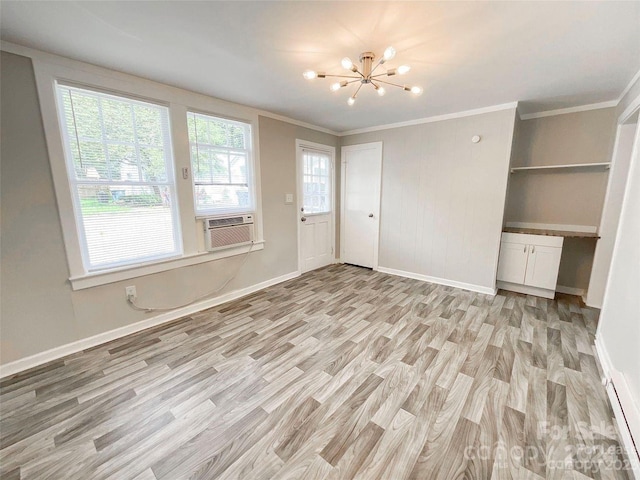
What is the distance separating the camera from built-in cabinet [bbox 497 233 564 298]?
3.29 metres

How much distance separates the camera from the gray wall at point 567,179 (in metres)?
3.27

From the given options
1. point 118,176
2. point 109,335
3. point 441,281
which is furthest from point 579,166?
point 109,335

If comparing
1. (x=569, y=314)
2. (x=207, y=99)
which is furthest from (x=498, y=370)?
(x=207, y=99)

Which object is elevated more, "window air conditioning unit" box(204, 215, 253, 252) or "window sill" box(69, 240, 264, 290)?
"window air conditioning unit" box(204, 215, 253, 252)


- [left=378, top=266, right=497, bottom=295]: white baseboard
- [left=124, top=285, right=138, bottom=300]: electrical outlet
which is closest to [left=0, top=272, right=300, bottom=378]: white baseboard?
[left=124, top=285, right=138, bottom=300]: electrical outlet

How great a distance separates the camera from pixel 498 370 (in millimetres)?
2074

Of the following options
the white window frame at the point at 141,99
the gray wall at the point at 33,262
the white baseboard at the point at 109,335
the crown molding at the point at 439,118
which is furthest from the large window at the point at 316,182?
the gray wall at the point at 33,262

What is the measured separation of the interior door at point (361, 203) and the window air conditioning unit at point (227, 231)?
6.67 feet

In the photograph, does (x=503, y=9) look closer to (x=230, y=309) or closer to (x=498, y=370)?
(x=498, y=370)

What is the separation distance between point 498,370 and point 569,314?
1.71 metres

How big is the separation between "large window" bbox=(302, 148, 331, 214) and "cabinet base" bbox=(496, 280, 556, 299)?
2946 millimetres

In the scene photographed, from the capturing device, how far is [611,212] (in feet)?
9.82

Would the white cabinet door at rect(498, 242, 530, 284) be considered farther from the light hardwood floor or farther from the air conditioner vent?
the air conditioner vent

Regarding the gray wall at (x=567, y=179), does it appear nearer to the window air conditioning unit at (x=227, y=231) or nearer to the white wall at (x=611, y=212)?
the white wall at (x=611, y=212)
